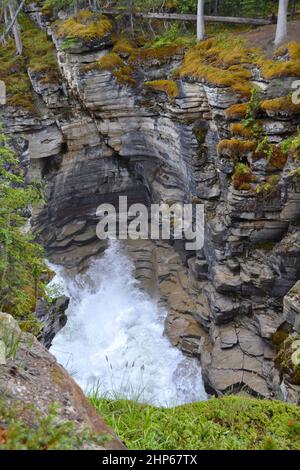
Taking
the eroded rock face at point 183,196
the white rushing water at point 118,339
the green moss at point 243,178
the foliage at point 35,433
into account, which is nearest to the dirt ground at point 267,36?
the eroded rock face at point 183,196

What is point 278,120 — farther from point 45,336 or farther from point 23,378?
point 23,378

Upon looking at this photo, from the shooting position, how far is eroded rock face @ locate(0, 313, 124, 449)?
13.5 ft

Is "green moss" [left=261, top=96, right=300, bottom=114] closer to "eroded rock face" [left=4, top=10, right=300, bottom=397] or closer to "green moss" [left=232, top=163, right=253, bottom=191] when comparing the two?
"eroded rock face" [left=4, top=10, right=300, bottom=397]

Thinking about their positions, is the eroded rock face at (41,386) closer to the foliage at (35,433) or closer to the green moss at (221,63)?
the foliage at (35,433)

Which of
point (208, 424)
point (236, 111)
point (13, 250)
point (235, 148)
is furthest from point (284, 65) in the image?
point (208, 424)

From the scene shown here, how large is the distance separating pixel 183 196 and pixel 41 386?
15.0 m

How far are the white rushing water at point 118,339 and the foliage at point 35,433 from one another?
1040cm

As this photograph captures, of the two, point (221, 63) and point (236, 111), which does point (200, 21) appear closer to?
point (221, 63)

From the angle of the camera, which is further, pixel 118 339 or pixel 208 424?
pixel 118 339

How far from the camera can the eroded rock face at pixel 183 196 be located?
13.9 metres

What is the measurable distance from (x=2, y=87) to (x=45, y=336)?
1367 cm

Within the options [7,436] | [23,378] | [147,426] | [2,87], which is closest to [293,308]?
[147,426]

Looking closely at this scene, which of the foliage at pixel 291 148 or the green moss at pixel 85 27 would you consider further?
the green moss at pixel 85 27

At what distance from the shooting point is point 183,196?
744 inches
